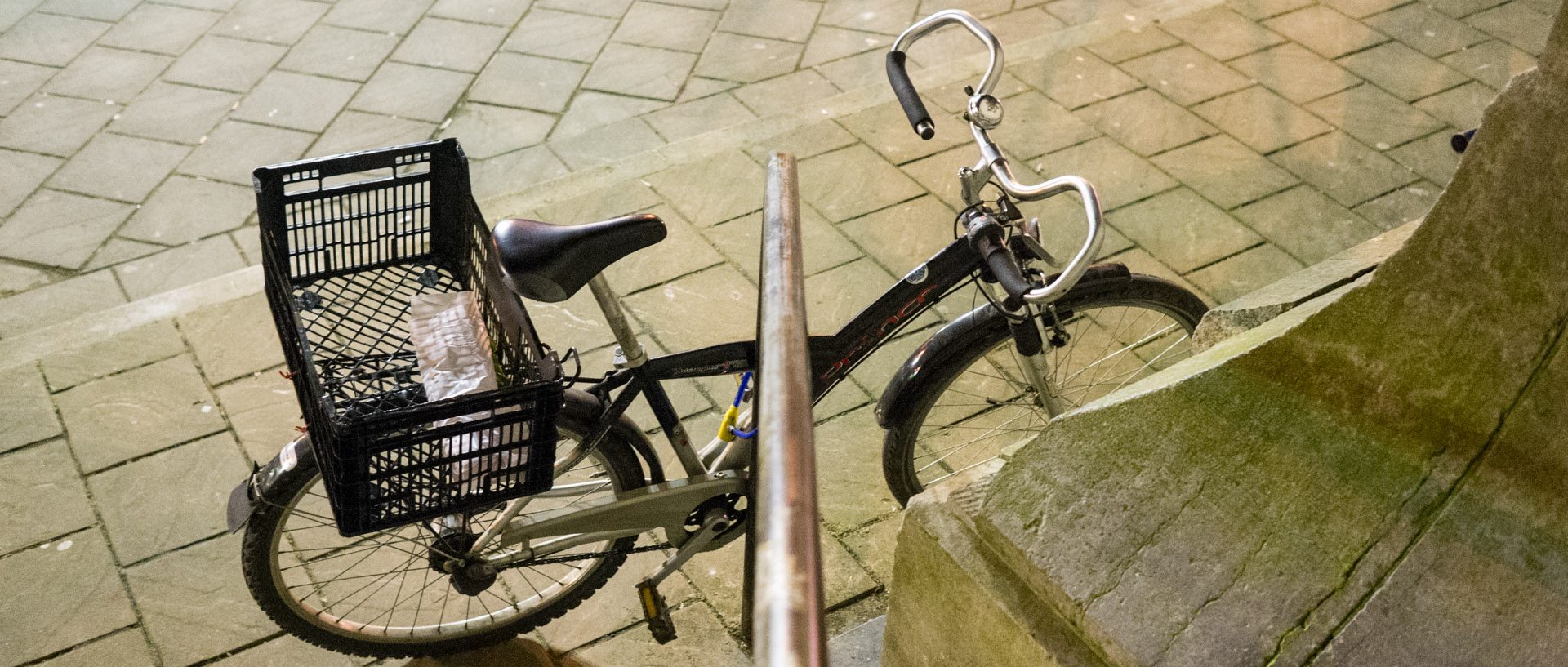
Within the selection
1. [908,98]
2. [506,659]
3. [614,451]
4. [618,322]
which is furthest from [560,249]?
[506,659]

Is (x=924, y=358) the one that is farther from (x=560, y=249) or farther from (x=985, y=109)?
(x=560, y=249)

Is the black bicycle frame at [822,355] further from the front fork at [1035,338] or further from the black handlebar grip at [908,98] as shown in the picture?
the black handlebar grip at [908,98]

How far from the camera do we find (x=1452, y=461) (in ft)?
3.93

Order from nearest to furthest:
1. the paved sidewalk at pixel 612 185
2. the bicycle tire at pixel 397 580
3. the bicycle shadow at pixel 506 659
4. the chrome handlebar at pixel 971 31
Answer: the chrome handlebar at pixel 971 31 → the bicycle tire at pixel 397 580 → the bicycle shadow at pixel 506 659 → the paved sidewalk at pixel 612 185

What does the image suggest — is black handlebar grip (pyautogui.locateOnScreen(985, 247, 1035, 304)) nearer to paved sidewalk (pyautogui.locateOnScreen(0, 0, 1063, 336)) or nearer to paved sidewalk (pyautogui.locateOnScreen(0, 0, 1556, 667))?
paved sidewalk (pyautogui.locateOnScreen(0, 0, 1556, 667))

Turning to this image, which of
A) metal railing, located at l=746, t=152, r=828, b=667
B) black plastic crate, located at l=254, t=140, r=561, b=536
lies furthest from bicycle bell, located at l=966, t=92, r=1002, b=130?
metal railing, located at l=746, t=152, r=828, b=667

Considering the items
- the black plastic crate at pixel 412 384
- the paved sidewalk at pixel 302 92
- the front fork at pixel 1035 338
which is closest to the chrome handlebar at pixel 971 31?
the front fork at pixel 1035 338

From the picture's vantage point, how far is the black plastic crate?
62.9 inches

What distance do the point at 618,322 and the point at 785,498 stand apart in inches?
50.6

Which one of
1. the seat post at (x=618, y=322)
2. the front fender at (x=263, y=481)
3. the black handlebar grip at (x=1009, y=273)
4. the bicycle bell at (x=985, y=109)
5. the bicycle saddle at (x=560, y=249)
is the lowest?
the front fender at (x=263, y=481)

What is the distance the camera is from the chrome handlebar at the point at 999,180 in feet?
5.14

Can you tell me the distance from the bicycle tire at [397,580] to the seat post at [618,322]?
13 centimetres

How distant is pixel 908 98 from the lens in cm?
193

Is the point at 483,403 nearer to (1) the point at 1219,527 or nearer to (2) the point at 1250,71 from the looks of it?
(1) the point at 1219,527
